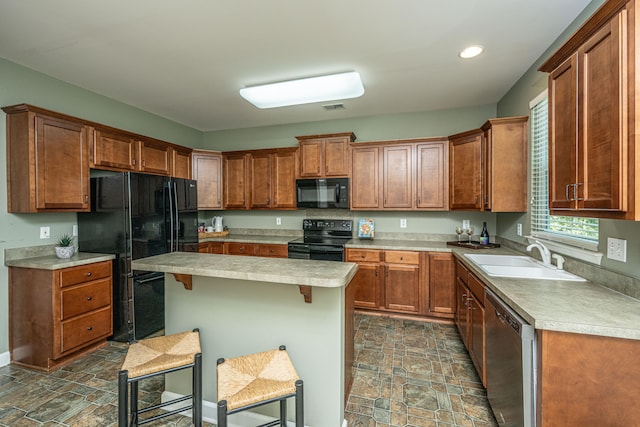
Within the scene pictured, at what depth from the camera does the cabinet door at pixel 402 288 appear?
3387 millimetres

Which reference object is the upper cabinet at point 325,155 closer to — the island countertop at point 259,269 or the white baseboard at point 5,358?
the island countertop at point 259,269

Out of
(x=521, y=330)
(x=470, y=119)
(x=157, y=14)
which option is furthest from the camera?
(x=470, y=119)

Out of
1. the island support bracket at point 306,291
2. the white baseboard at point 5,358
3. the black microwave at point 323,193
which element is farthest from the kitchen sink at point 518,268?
the white baseboard at point 5,358

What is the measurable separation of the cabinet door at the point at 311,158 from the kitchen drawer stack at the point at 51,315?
272 centimetres

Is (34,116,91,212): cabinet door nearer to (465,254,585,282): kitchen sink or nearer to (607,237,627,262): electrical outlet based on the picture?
(465,254,585,282): kitchen sink

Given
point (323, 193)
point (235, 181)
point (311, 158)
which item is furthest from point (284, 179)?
point (235, 181)

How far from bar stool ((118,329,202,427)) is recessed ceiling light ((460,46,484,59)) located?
301 centimetres

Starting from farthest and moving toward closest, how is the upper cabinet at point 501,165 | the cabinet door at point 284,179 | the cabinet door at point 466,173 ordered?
the cabinet door at point 284,179, the cabinet door at point 466,173, the upper cabinet at point 501,165

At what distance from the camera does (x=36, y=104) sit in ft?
8.87

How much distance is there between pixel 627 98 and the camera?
3.74ft

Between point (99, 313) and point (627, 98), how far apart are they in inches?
162

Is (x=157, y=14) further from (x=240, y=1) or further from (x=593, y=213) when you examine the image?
(x=593, y=213)

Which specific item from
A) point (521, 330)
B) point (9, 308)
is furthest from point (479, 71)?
point (9, 308)

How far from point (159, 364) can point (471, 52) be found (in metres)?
3.20
